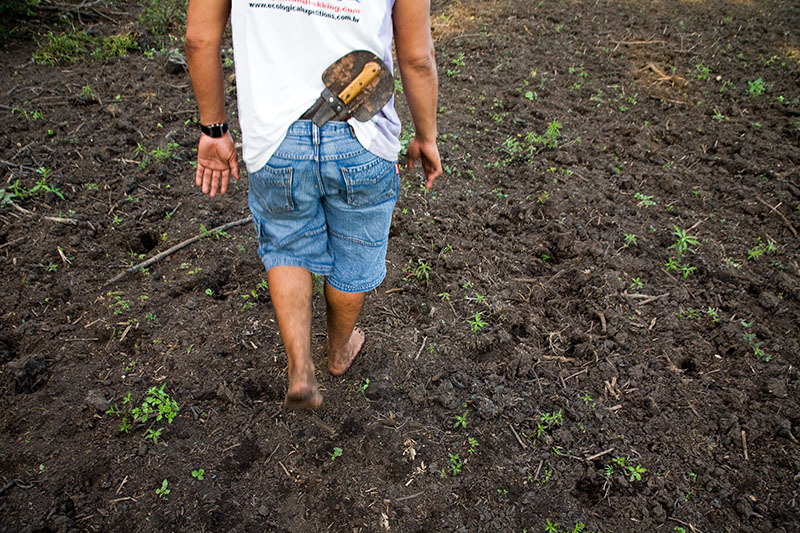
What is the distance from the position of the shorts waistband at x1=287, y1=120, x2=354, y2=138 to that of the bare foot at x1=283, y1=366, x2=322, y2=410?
87 centimetres

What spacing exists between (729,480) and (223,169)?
→ 2503 millimetres

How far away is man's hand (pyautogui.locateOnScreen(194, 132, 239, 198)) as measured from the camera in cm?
187

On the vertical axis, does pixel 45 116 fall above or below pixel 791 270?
above

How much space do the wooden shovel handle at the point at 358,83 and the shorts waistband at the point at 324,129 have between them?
0.08 m

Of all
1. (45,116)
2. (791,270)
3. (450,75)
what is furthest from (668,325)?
(45,116)

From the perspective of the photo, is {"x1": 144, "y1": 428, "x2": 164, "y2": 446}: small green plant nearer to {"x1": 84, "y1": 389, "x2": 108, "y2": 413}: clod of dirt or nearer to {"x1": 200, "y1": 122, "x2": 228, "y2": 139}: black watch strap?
{"x1": 84, "y1": 389, "x2": 108, "y2": 413}: clod of dirt

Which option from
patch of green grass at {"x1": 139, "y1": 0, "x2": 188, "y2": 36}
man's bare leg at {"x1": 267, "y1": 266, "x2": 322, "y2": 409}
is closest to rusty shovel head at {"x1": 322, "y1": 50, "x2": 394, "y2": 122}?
man's bare leg at {"x1": 267, "y1": 266, "x2": 322, "y2": 409}

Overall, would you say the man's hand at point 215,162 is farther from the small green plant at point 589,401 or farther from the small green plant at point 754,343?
the small green plant at point 754,343

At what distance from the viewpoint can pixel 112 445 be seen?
2.13 m

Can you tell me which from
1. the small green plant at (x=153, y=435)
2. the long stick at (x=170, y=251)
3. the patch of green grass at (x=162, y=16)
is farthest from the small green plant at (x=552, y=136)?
the patch of green grass at (x=162, y=16)

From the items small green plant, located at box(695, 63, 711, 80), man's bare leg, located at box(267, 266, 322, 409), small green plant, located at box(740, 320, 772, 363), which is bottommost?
small green plant, located at box(740, 320, 772, 363)

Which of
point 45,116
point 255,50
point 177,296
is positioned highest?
point 255,50

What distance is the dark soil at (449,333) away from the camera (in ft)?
6.81

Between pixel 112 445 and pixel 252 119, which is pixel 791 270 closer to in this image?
pixel 252 119
